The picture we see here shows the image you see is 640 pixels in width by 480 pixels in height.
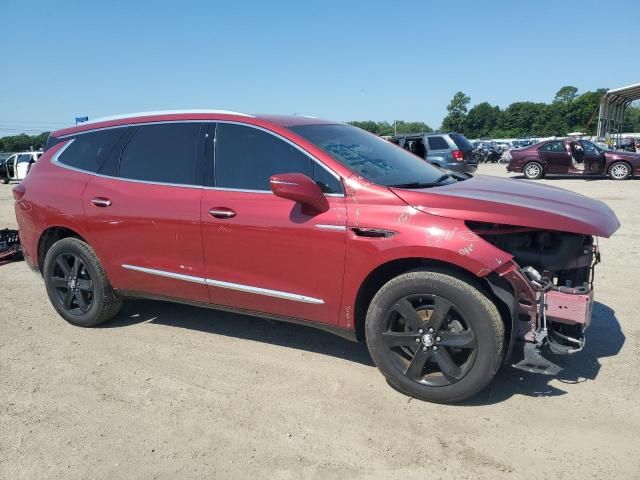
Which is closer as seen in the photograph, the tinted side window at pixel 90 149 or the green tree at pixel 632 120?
the tinted side window at pixel 90 149

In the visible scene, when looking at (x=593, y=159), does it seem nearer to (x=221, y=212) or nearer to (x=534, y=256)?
(x=534, y=256)

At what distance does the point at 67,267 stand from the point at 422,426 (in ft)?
10.8

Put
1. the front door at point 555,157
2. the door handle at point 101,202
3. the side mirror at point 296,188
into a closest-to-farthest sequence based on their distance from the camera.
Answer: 1. the side mirror at point 296,188
2. the door handle at point 101,202
3. the front door at point 555,157

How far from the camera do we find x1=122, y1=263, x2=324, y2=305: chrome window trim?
11.3 ft

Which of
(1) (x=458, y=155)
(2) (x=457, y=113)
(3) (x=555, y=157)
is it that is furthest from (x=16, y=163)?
(2) (x=457, y=113)

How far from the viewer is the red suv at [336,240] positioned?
299 centimetres

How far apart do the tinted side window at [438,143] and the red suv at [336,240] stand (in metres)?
11.4

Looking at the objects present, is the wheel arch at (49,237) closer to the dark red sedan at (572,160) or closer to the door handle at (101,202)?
the door handle at (101,202)

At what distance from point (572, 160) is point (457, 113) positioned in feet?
362

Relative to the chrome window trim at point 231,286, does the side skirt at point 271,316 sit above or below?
below

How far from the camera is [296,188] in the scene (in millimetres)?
3133

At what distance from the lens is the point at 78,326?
180 inches

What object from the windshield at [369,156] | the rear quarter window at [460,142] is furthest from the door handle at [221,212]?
the rear quarter window at [460,142]

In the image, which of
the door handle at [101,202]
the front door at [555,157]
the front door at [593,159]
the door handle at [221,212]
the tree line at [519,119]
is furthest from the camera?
the tree line at [519,119]
